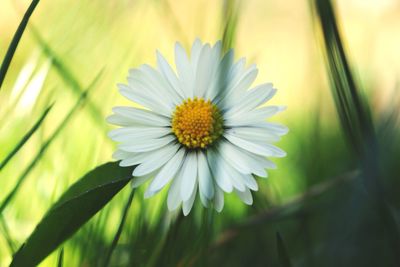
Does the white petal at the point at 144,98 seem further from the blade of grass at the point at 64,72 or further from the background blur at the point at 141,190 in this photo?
the blade of grass at the point at 64,72

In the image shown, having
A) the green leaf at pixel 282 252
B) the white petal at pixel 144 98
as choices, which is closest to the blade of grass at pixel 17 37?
the white petal at pixel 144 98

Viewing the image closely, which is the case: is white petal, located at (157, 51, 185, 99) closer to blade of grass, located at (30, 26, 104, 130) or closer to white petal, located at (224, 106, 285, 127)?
white petal, located at (224, 106, 285, 127)

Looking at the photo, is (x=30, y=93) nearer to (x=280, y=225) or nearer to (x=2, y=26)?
(x=280, y=225)

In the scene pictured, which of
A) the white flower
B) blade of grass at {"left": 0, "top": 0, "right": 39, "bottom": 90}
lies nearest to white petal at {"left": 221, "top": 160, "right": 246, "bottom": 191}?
the white flower

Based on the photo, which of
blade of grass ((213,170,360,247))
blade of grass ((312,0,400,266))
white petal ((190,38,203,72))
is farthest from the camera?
blade of grass ((213,170,360,247))

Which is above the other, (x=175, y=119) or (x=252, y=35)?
(x=252, y=35)

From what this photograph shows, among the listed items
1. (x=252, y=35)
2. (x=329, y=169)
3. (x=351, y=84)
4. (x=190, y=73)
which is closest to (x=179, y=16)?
(x=252, y=35)
